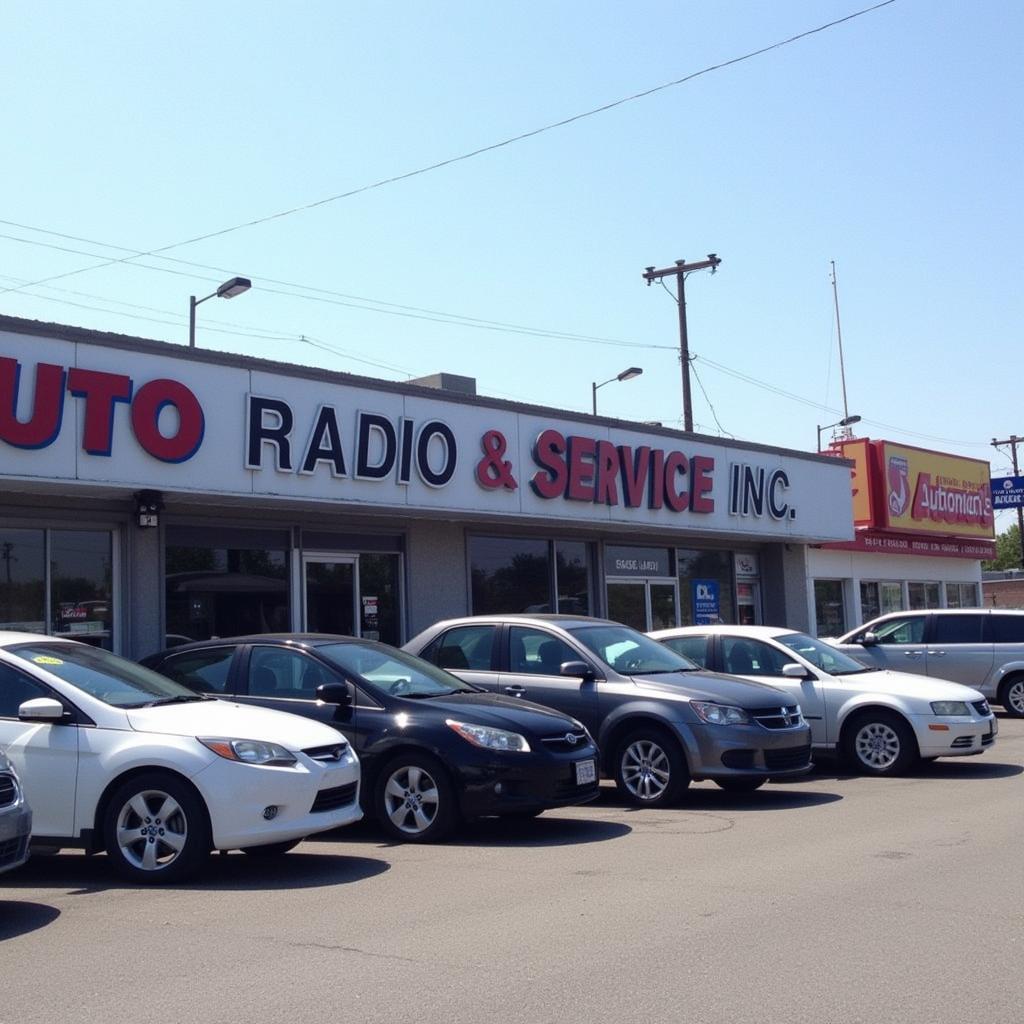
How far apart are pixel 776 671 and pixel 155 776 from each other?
7961 millimetres

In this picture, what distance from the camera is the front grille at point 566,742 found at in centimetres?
1040

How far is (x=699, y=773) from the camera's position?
11.8m

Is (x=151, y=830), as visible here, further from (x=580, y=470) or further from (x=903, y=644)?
(x=903, y=644)

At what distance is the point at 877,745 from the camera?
46.4 feet

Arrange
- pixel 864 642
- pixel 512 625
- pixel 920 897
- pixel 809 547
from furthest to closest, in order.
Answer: pixel 809 547, pixel 864 642, pixel 512 625, pixel 920 897

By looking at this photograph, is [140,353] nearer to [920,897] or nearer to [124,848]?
[124,848]

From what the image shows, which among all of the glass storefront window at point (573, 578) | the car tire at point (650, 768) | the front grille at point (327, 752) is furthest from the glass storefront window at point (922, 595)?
the front grille at point (327, 752)

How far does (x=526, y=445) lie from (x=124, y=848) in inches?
469

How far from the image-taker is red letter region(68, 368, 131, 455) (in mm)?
14219

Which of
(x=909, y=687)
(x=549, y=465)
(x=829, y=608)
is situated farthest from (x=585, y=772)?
(x=829, y=608)

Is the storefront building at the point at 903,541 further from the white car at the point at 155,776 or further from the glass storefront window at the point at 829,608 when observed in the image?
the white car at the point at 155,776

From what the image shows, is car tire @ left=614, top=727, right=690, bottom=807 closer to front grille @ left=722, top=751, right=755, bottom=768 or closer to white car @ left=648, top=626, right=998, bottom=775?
front grille @ left=722, top=751, right=755, bottom=768

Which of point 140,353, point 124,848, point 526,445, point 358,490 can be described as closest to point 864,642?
point 526,445

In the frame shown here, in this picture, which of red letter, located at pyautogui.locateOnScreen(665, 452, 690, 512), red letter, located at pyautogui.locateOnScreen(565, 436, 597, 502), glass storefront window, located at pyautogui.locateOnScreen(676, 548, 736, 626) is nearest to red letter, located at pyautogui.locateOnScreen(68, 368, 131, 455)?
red letter, located at pyautogui.locateOnScreen(565, 436, 597, 502)
